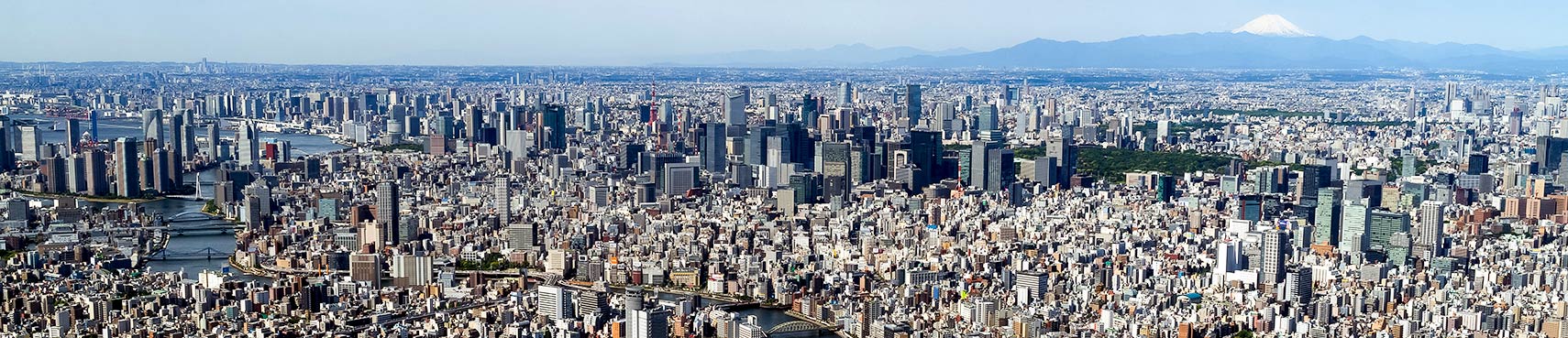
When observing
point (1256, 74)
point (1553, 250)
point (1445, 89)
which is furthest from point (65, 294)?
point (1256, 74)

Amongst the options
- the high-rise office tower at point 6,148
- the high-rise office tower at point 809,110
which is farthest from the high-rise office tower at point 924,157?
the high-rise office tower at point 6,148

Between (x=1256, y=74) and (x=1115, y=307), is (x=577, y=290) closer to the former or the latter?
(x=1115, y=307)

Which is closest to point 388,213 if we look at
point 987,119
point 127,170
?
point 127,170

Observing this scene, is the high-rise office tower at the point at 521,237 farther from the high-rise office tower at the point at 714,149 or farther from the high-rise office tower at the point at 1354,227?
the high-rise office tower at the point at 714,149

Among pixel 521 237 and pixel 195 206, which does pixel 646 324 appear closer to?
pixel 521 237

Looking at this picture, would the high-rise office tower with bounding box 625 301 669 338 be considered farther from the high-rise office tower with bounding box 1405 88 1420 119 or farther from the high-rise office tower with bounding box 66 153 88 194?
the high-rise office tower with bounding box 1405 88 1420 119
